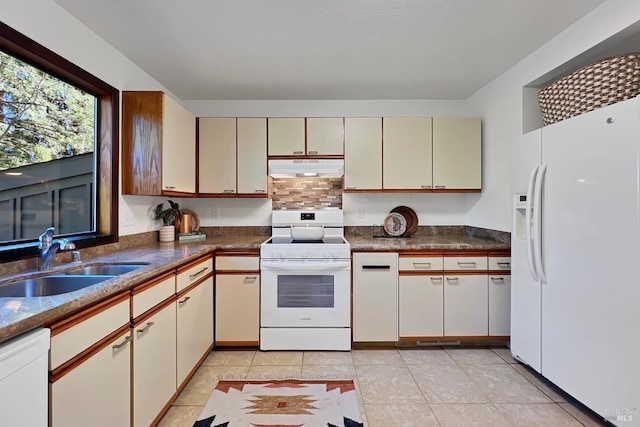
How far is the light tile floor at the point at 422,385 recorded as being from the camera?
179 centimetres

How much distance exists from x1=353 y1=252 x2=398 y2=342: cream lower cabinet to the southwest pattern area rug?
56 cm

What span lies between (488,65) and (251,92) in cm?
211

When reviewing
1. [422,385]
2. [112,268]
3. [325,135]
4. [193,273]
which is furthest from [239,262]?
[422,385]

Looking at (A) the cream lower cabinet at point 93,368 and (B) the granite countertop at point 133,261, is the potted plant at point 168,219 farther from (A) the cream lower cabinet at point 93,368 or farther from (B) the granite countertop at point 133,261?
(A) the cream lower cabinet at point 93,368

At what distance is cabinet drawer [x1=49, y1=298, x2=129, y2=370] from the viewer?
3.39 feet

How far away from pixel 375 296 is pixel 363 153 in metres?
1.34

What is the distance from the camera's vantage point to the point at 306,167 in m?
2.91

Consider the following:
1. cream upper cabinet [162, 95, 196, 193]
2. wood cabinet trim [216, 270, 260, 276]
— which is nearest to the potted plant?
cream upper cabinet [162, 95, 196, 193]

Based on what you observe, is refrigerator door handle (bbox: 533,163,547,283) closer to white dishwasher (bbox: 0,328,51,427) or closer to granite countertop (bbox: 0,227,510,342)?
granite countertop (bbox: 0,227,510,342)

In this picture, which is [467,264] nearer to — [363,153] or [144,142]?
[363,153]

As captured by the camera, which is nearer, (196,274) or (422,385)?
(422,385)

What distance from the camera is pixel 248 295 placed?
2625 mm

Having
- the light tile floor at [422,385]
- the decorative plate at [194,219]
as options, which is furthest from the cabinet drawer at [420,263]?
the decorative plate at [194,219]

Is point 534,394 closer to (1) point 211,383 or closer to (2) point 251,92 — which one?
(1) point 211,383
